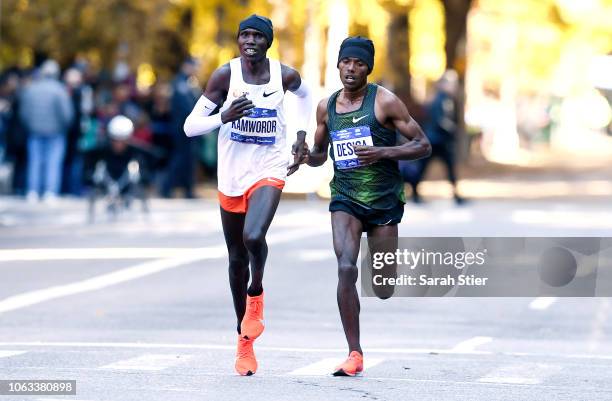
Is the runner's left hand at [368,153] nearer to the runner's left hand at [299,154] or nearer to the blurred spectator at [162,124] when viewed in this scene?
the runner's left hand at [299,154]

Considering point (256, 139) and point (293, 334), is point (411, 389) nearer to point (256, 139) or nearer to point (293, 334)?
point (256, 139)

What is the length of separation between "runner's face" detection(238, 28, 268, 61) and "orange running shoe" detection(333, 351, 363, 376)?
1.68m

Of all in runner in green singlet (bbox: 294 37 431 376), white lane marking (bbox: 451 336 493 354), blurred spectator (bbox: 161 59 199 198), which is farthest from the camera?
blurred spectator (bbox: 161 59 199 198)

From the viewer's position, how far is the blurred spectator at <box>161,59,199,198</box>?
26.8 meters

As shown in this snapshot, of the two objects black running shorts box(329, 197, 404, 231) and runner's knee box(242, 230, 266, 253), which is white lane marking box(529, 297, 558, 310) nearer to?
black running shorts box(329, 197, 404, 231)

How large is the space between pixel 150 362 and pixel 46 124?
16451 mm

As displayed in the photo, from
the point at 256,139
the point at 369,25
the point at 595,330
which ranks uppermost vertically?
the point at 369,25

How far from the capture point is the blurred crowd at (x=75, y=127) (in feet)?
85.9

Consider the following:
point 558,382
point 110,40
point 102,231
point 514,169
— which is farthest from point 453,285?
point 514,169

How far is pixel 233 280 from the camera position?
1020 centimetres

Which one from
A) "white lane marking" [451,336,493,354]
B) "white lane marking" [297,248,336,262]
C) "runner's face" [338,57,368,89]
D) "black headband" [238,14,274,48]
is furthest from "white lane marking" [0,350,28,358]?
"white lane marking" [297,248,336,262]

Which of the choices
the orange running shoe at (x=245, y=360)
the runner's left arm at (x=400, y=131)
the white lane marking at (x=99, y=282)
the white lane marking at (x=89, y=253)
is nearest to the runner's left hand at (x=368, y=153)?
the runner's left arm at (x=400, y=131)

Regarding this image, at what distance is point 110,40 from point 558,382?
26.2 m

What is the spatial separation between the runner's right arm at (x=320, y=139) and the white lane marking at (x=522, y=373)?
1.52m
